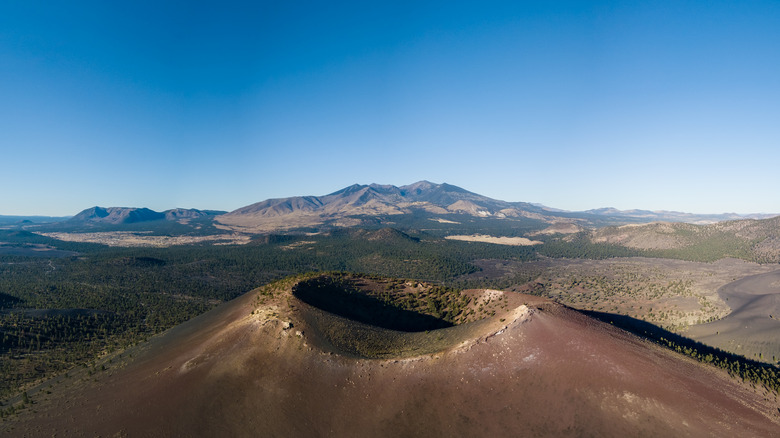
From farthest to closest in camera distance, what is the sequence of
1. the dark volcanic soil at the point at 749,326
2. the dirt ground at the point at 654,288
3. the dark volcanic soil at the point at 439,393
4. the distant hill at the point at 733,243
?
1. the distant hill at the point at 733,243
2. the dirt ground at the point at 654,288
3. the dark volcanic soil at the point at 749,326
4. the dark volcanic soil at the point at 439,393

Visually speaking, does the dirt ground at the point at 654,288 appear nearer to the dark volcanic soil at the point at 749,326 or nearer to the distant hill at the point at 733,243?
the dark volcanic soil at the point at 749,326

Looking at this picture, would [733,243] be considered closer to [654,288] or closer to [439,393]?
[654,288]

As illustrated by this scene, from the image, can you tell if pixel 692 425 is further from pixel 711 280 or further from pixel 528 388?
pixel 711 280

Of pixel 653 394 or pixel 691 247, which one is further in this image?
pixel 691 247

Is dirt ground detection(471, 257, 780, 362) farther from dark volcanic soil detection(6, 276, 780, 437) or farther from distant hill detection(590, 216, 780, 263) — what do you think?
dark volcanic soil detection(6, 276, 780, 437)

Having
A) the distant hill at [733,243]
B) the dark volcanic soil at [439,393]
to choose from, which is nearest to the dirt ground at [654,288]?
the distant hill at [733,243]

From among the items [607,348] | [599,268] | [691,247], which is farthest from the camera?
[691,247]

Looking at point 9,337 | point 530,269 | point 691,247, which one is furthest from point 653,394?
point 691,247

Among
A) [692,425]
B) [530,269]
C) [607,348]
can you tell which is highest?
[607,348]

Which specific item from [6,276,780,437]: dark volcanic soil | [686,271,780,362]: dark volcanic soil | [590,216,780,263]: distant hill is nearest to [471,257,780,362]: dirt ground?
[686,271,780,362]: dark volcanic soil
